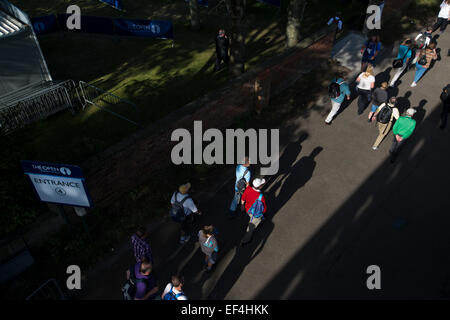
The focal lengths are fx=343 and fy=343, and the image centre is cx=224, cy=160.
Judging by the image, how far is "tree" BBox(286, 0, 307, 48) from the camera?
13133mm

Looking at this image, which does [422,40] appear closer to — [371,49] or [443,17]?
[371,49]

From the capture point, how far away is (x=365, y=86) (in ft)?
34.8

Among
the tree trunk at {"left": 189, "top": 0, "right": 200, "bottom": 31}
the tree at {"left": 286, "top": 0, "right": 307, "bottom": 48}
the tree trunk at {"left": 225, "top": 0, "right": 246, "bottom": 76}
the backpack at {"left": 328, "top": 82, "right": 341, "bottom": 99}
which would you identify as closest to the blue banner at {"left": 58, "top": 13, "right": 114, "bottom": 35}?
the tree trunk at {"left": 189, "top": 0, "right": 200, "bottom": 31}

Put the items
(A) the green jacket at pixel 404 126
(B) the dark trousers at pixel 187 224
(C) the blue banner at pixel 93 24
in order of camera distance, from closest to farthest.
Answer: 1. (B) the dark trousers at pixel 187 224
2. (A) the green jacket at pixel 404 126
3. (C) the blue banner at pixel 93 24

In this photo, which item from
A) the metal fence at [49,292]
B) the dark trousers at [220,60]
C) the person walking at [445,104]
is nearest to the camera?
the metal fence at [49,292]

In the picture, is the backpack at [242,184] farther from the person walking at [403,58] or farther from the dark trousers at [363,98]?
the person walking at [403,58]

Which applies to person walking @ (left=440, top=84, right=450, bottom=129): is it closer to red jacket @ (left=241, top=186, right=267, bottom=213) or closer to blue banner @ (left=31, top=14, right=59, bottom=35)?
red jacket @ (left=241, top=186, right=267, bottom=213)

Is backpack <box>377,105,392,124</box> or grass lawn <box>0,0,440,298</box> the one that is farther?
backpack <box>377,105,392,124</box>

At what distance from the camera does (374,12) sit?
14.0 m

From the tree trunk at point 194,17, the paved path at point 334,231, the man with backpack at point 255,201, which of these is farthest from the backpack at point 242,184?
the tree trunk at point 194,17

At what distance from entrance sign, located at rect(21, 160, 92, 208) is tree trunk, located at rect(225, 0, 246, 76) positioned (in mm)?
7420

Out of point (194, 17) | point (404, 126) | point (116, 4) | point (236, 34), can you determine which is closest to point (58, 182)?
point (236, 34)

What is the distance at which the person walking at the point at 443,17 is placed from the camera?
1451 cm

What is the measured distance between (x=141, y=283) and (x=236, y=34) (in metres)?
8.67
